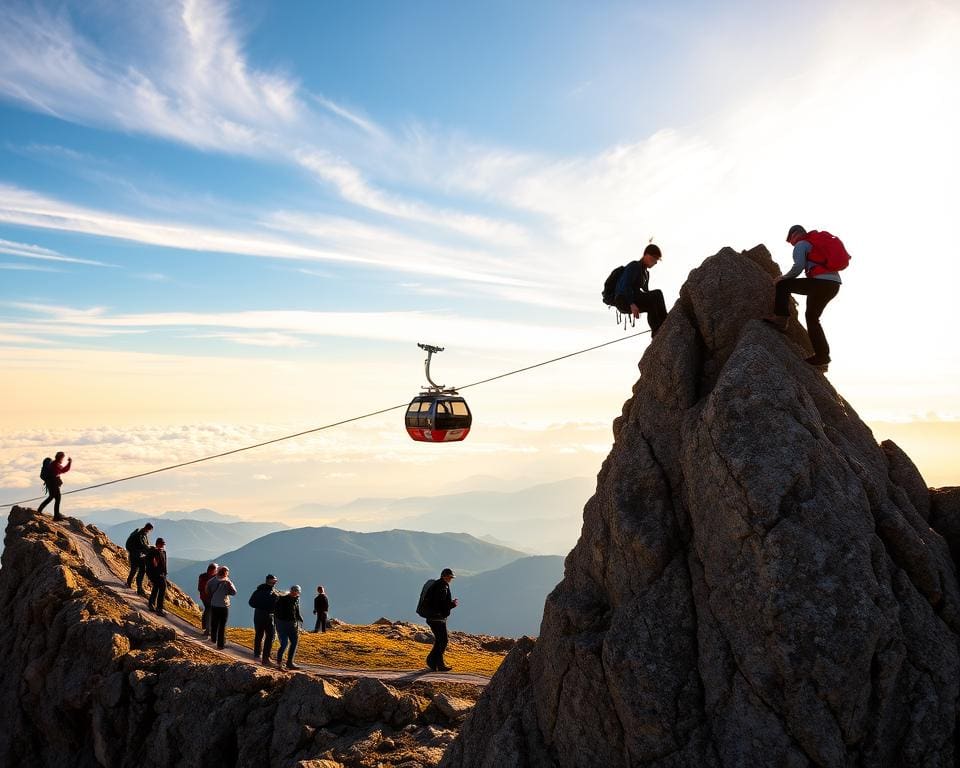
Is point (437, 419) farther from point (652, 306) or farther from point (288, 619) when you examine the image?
point (652, 306)

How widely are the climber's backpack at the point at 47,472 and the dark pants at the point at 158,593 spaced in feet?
38.0

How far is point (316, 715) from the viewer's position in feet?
82.4

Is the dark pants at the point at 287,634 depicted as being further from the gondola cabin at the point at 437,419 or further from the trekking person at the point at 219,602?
the gondola cabin at the point at 437,419

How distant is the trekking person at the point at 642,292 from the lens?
798 inches

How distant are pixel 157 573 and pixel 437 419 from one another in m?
19.6

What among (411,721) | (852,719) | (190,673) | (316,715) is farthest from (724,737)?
(190,673)

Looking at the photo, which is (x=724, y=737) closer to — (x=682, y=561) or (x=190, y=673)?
(x=682, y=561)

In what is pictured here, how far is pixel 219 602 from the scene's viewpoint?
108 feet

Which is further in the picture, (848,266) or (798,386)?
(848,266)

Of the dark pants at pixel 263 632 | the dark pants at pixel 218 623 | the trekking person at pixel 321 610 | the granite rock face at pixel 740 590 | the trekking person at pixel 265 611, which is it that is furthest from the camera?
the trekking person at pixel 321 610

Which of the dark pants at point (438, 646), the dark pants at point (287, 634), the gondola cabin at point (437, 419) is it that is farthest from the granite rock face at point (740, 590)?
the dark pants at point (287, 634)

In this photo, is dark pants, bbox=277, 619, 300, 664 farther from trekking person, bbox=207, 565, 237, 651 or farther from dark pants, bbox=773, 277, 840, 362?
dark pants, bbox=773, 277, 840, 362

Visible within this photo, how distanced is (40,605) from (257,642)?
12.8m

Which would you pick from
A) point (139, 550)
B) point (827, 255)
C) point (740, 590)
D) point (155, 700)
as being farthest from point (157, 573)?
point (827, 255)
